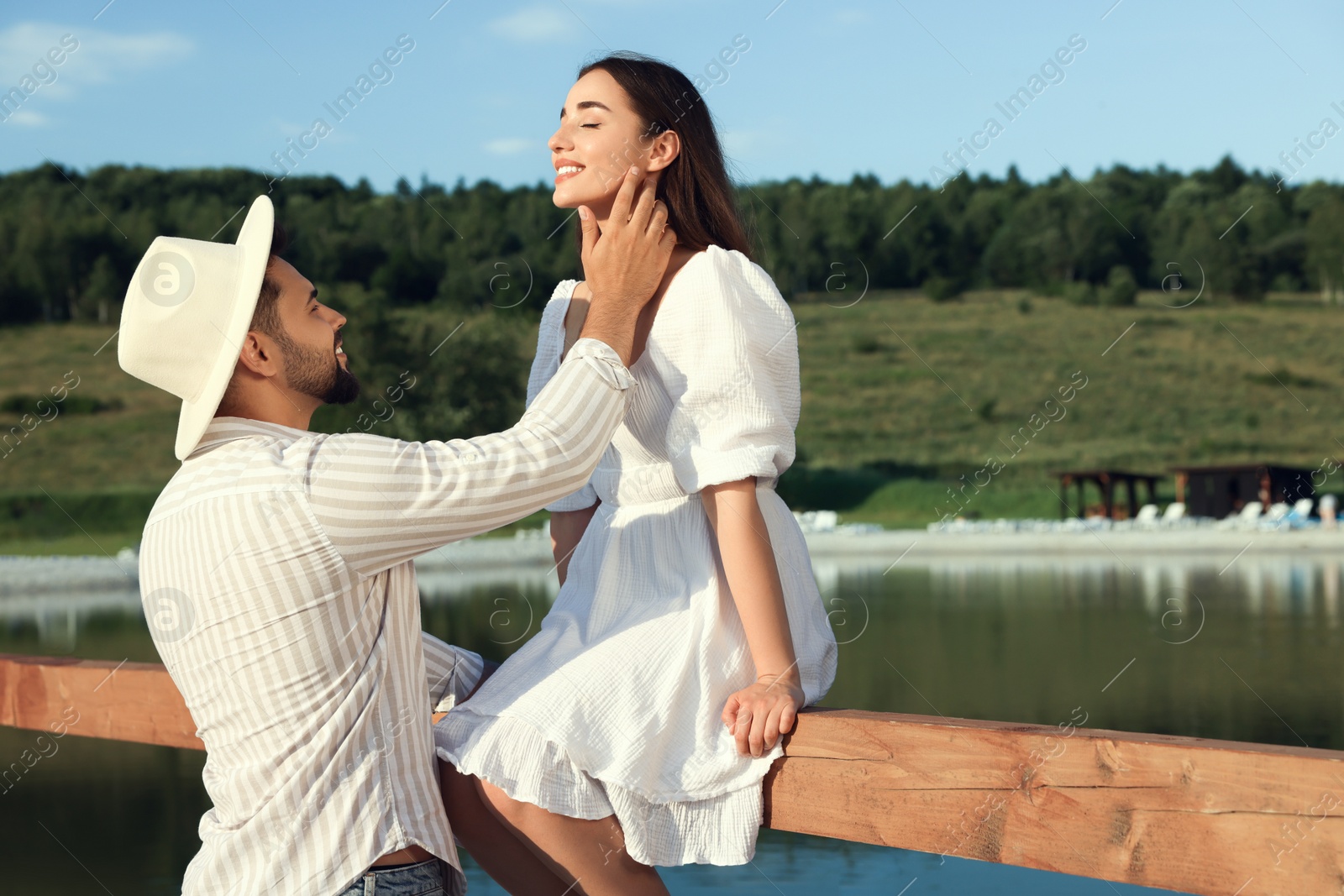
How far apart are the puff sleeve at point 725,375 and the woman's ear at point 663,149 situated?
16 cm

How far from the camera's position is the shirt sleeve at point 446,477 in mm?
1202

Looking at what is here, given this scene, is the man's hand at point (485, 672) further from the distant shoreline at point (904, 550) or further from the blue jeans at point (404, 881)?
the distant shoreline at point (904, 550)

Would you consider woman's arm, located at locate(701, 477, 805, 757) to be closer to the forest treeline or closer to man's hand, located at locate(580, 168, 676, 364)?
man's hand, located at locate(580, 168, 676, 364)

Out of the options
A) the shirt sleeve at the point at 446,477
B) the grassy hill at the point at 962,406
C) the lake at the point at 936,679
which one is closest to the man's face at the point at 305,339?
the shirt sleeve at the point at 446,477

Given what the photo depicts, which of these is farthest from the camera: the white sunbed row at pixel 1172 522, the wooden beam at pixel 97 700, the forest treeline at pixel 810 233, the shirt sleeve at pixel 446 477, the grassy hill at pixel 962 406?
the forest treeline at pixel 810 233

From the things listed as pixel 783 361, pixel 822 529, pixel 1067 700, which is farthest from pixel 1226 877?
pixel 822 529

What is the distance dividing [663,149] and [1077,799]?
2.83 feet

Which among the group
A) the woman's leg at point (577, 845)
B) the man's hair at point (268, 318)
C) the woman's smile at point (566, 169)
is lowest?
the woman's leg at point (577, 845)

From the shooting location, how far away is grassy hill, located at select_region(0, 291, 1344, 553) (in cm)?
3647

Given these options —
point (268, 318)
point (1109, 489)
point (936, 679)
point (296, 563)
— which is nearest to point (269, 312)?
point (268, 318)

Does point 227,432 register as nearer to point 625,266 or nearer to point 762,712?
point 625,266

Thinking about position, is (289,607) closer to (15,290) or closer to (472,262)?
(472,262)

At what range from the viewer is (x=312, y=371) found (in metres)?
1.38

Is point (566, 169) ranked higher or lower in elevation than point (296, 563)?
higher
